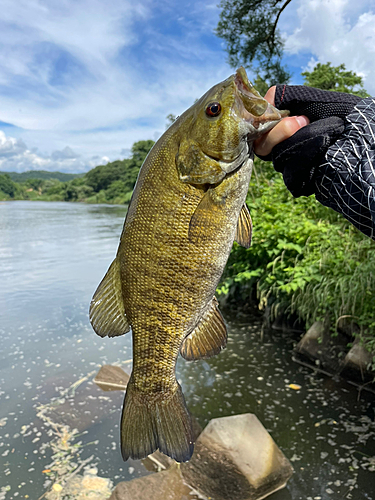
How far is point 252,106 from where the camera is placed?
141cm

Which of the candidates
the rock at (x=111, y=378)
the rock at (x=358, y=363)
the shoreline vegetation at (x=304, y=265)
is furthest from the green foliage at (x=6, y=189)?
the rock at (x=358, y=363)

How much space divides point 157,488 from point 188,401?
6.31 feet

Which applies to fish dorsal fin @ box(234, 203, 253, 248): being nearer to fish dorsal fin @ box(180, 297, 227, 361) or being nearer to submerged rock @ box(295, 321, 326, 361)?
fish dorsal fin @ box(180, 297, 227, 361)

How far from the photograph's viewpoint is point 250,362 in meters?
6.52

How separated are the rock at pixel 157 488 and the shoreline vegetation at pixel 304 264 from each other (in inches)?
105

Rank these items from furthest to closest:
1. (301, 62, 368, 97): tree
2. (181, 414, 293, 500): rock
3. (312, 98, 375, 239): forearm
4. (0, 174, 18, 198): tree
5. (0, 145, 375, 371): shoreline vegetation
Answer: (0, 174, 18, 198): tree → (301, 62, 368, 97): tree → (0, 145, 375, 371): shoreline vegetation → (181, 414, 293, 500): rock → (312, 98, 375, 239): forearm

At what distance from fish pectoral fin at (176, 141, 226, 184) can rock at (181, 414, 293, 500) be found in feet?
10.6

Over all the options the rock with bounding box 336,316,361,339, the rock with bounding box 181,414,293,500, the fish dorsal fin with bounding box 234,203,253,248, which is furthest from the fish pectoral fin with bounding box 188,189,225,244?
the rock with bounding box 336,316,361,339

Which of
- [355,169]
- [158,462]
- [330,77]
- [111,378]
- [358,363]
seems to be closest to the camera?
[355,169]

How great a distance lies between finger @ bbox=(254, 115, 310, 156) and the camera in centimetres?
160

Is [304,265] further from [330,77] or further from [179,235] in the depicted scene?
[330,77]

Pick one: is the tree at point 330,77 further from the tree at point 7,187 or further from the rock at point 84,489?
the tree at point 7,187

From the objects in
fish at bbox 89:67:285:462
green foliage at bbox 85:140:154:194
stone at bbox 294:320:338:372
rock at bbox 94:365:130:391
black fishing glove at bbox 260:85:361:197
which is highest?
green foliage at bbox 85:140:154:194

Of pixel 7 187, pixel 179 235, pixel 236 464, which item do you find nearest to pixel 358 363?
pixel 236 464
